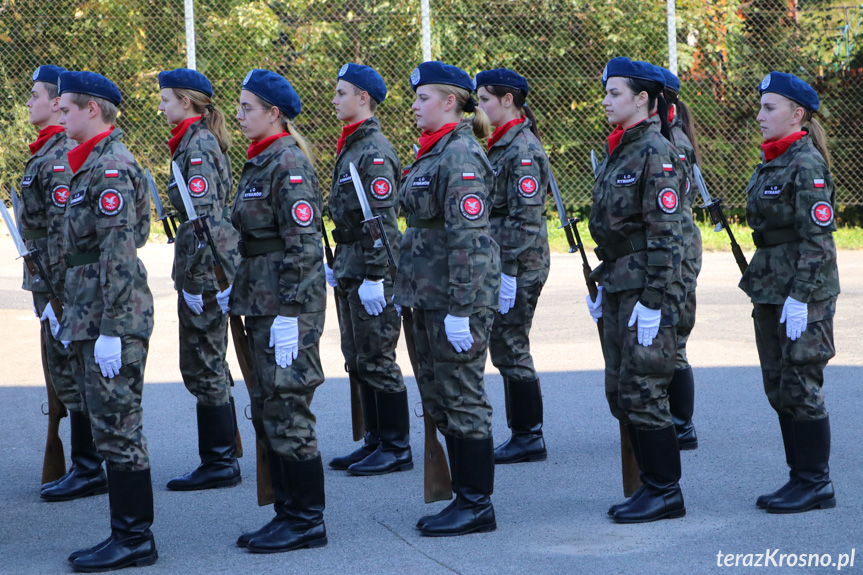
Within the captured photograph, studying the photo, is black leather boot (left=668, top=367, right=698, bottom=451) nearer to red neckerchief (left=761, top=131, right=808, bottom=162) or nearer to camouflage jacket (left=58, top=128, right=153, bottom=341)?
red neckerchief (left=761, top=131, right=808, bottom=162)

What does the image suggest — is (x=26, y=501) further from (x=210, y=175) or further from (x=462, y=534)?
(x=462, y=534)

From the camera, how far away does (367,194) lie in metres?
6.05

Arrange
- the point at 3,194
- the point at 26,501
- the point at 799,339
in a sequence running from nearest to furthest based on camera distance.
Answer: the point at 799,339
the point at 26,501
the point at 3,194

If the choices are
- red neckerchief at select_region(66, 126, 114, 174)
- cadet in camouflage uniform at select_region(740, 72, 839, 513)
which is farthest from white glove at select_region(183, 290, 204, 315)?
cadet in camouflage uniform at select_region(740, 72, 839, 513)

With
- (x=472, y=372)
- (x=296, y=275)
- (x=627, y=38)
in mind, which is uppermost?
(x=627, y=38)

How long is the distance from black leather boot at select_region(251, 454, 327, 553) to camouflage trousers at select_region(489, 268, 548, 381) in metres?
1.88

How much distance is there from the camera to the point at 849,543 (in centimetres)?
462

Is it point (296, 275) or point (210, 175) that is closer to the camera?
point (296, 275)

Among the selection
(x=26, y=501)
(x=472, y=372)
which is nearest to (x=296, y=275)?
(x=472, y=372)

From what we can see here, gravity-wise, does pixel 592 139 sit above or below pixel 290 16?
below

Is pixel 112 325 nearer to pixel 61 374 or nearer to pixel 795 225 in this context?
pixel 61 374

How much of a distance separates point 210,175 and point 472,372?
1995 mm

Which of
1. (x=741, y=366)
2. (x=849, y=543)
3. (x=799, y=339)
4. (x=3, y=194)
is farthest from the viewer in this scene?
(x=3, y=194)

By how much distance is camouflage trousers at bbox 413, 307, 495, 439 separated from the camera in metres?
4.86
